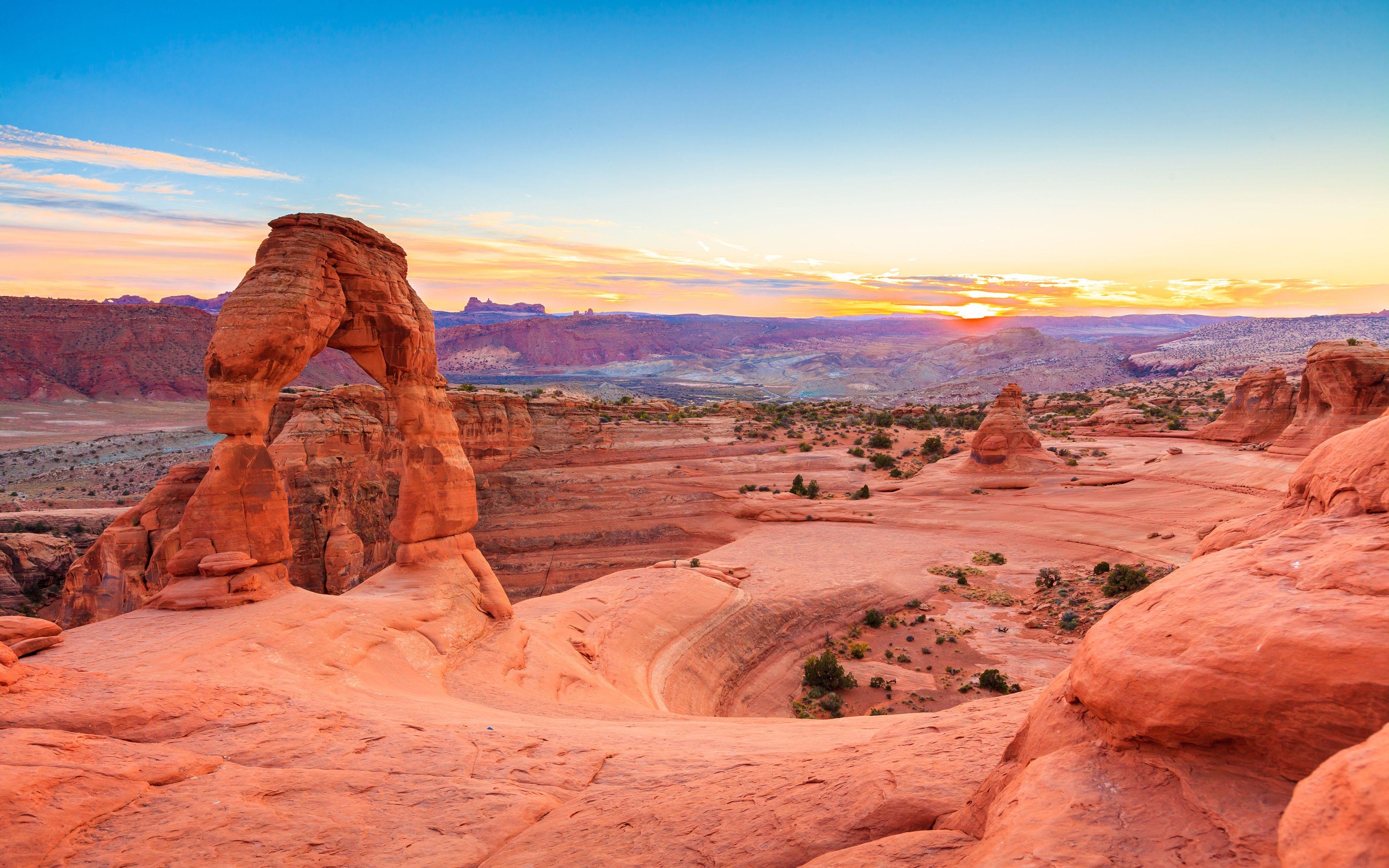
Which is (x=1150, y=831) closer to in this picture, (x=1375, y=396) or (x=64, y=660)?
(x=64, y=660)

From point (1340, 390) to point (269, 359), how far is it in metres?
36.3

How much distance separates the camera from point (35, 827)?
180 inches

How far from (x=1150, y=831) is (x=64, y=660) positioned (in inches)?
422

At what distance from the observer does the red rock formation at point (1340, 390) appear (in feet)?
83.4

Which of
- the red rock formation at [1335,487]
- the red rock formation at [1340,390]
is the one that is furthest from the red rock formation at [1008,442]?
the red rock formation at [1335,487]

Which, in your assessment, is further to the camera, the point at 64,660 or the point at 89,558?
the point at 89,558

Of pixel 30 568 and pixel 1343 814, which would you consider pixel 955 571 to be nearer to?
pixel 1343 814

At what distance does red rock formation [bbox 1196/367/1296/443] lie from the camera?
33.0 m

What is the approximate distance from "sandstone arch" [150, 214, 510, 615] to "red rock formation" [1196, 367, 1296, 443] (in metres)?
38.4

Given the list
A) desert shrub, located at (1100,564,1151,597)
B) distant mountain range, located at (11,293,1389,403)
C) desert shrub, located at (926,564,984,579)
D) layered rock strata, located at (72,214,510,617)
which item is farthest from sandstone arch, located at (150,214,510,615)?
distant mountain range, located at (11,293,1389,403)

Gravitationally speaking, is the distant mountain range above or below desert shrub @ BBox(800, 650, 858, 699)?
above

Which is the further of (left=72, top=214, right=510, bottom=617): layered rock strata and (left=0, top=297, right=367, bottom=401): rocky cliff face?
(left=0, top=297, right=367, bottom=401): rocky cliff face

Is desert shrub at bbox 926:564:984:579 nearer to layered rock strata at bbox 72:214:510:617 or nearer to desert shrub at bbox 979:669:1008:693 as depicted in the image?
desert shrub at bbox 979:669:1008:693

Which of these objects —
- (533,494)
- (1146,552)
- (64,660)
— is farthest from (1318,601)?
(533,494)
